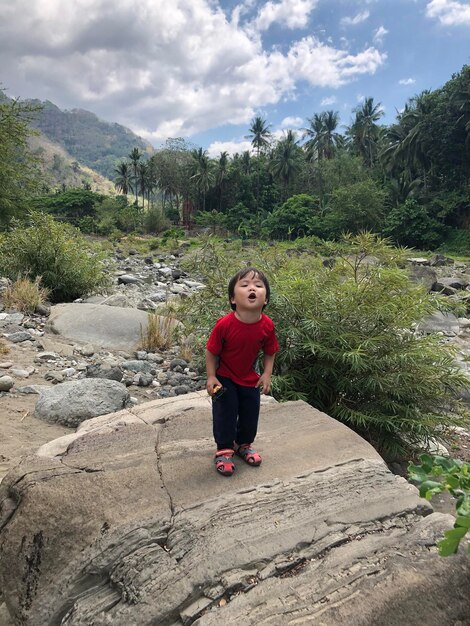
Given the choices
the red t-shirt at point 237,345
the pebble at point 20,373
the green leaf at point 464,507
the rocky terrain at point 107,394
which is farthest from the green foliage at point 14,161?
the green leaf at point 464,507

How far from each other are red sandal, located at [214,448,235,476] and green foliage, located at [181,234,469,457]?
1738 mm

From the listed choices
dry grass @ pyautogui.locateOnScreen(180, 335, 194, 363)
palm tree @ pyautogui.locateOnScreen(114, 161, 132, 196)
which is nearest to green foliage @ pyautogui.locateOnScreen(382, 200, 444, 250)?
dry grass @ pyautogui.locateOnScreen(180, 335, 194, 363)

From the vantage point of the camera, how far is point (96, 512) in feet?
7.00

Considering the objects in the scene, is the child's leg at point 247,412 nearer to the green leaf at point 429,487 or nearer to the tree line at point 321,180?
the green leaf at point 429,487

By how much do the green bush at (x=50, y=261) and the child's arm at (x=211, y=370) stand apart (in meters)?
7.75

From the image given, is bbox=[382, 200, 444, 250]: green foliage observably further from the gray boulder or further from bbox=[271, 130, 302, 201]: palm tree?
the gray boulder

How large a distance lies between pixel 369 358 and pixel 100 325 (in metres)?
4.34

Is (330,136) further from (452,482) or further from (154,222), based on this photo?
(452,482)

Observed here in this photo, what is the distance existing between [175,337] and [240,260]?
1441 millimetres

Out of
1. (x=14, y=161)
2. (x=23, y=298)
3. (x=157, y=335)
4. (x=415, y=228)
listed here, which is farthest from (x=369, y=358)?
(x=415, y=228)

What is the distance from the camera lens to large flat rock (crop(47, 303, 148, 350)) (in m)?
6.76

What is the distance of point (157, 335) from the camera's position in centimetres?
675

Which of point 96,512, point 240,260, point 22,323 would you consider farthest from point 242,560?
point 22,323

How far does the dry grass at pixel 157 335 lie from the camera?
22.0ft
